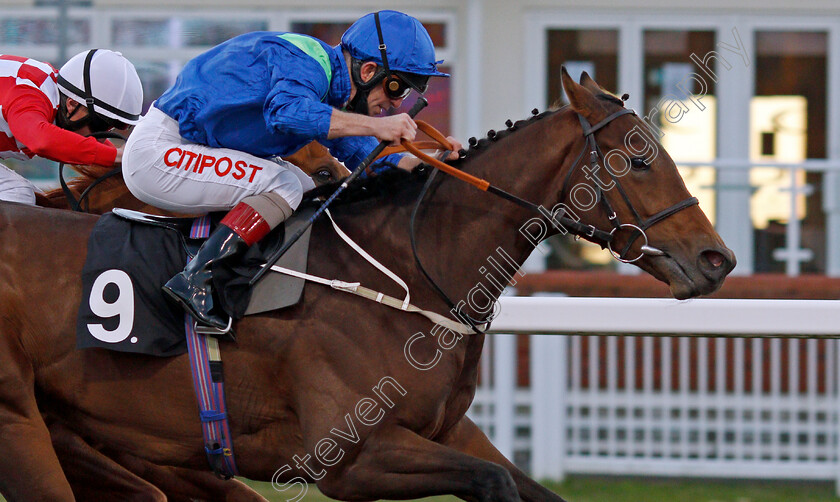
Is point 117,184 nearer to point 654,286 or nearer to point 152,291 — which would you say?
point 152,291

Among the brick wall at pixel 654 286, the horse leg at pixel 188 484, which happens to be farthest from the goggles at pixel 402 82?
the brick wall at pixel 654 286

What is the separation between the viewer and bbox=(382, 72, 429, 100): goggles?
3295 mm

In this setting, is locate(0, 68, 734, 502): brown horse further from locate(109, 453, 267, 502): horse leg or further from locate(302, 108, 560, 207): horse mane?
locate(109, 453, 267, 502): horse leg

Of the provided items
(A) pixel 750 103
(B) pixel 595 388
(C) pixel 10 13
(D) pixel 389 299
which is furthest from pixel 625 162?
(C) pixel 10 13

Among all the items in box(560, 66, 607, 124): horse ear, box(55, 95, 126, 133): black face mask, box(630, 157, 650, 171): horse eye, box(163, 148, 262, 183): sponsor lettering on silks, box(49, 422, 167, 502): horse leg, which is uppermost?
box(560, 66, 607, 124): horse ear

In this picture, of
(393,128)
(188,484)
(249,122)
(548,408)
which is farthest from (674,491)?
(249,122)

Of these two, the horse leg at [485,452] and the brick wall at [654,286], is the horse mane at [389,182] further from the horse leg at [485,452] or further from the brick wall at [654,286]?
the brick wall at [654,286]

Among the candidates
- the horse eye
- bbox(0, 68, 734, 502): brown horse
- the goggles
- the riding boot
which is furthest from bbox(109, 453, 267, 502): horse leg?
the horse eye

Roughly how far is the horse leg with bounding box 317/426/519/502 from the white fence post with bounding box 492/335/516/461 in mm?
2929

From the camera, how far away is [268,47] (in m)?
3.15

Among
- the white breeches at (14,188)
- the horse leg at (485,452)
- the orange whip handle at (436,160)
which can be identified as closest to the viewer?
the orange whip handle at (436,160)

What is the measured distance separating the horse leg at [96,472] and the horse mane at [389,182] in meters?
1.19

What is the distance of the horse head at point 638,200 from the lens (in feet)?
9.85

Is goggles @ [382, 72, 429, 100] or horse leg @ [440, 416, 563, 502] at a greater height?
goggles @ [382, 72, 429, 100]
